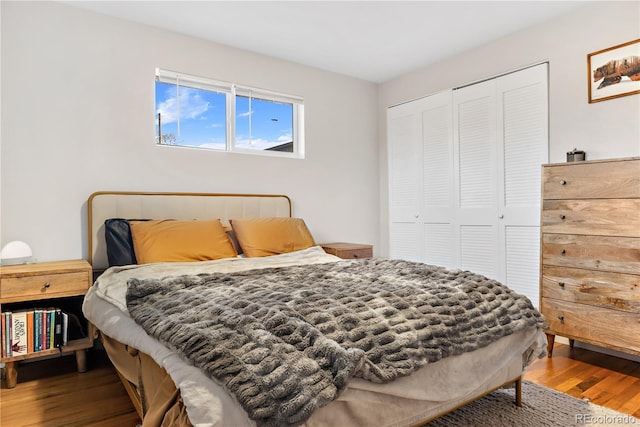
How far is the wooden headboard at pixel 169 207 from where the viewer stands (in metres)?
2.78

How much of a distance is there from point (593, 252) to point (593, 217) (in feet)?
0.69

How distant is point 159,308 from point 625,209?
250 centimetres

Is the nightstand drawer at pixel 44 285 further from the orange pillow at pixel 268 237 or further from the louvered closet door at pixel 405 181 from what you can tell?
the louvered closet door at pixel 405 181

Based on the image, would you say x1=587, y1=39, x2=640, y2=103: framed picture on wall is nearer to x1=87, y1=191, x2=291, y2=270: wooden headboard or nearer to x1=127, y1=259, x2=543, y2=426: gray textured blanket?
x1=127, y1=259, x2=543, y2=426: gray textured blanket

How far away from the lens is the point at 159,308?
4.98 ft

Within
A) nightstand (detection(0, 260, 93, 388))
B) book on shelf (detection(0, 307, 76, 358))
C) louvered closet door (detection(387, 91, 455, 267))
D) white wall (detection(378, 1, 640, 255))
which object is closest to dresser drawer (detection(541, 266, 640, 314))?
white wall (detection(378, 1, 640, 255))

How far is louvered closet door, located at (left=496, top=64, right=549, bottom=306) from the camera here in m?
3.11

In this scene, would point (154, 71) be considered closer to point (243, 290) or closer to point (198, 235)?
point (198, 235)

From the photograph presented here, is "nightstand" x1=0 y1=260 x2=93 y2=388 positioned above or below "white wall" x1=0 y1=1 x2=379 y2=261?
below

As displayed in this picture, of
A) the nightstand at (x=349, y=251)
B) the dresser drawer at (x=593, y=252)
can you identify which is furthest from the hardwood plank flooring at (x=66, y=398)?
the dresser drawer at (x=593, y=252)

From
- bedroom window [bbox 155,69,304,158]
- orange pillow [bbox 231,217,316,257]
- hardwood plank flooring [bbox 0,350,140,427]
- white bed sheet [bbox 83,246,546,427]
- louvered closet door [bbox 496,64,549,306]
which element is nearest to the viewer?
white bed sheet [bbox 83,246,546,427]

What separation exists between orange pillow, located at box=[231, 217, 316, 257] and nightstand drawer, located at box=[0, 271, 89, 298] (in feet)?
3.40

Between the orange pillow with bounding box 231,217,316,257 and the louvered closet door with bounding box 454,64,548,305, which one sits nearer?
the orange pillow with bounding box 231,217,316,257

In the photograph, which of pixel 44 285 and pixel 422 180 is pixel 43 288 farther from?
pixel 422 180
